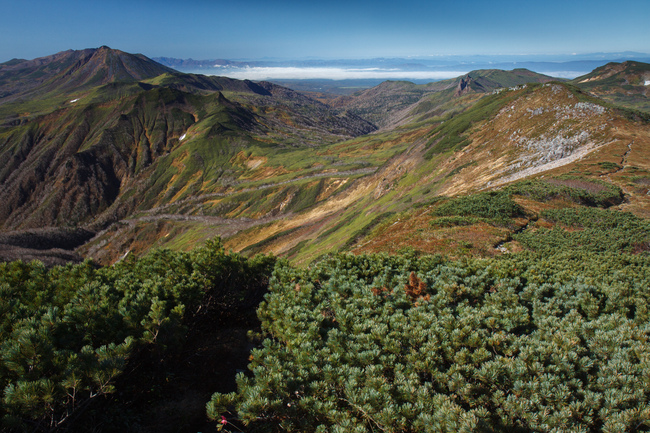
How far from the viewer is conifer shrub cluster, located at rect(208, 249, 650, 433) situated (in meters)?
7.96

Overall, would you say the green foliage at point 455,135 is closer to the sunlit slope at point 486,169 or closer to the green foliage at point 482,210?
the sunlit slope at point 486,169

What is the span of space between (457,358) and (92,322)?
14.5 m

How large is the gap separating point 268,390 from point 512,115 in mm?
117145

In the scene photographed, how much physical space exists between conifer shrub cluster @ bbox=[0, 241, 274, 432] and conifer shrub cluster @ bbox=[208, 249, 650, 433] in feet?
14.3

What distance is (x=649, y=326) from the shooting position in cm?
1084

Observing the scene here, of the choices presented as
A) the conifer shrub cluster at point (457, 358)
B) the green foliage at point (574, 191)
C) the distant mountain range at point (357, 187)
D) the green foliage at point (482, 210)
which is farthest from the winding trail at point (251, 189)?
the conifer shrub cluster at point (457, 358)

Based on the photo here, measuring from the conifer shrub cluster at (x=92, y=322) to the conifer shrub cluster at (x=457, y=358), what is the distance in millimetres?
4355

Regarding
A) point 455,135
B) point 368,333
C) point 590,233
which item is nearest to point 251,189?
point 455,135

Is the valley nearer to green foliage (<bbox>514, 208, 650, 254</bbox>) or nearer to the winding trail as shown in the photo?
green foliage (<bbox>514, 208, 650, 254</bbox>)

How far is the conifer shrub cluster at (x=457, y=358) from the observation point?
7.96m

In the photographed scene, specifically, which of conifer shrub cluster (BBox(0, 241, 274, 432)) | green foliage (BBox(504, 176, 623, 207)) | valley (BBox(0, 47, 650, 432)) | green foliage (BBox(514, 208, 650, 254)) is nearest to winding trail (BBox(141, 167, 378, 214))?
green foliage (BBox(504, 176, 623, 207))

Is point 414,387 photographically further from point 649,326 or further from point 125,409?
point 125,409

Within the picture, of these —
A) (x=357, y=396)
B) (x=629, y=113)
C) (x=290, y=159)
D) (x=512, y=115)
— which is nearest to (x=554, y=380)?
(x=357, y=396)

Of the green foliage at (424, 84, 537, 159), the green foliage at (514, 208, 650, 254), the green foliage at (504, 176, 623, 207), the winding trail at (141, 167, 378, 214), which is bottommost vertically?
the winding trail at (141, 167, 378, 214)
